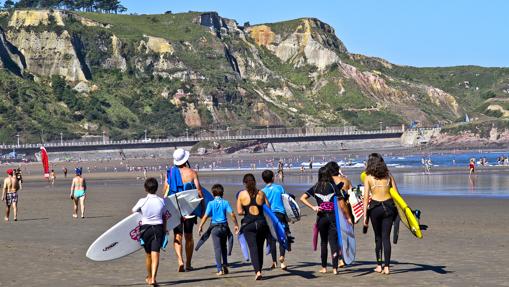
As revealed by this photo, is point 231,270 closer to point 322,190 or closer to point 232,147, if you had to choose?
point 322,190

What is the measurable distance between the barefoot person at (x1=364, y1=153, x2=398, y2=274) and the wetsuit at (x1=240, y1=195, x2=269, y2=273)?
A: 1.63 metres

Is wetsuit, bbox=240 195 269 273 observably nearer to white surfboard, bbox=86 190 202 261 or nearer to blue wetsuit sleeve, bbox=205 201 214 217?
blue wetsuit sleeve, bbox=205 201 214 217

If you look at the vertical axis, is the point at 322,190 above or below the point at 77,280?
above

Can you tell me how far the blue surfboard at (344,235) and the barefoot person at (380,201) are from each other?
1.40 ft

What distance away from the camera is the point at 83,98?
199 m

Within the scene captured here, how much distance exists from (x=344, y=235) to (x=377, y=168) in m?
1.22

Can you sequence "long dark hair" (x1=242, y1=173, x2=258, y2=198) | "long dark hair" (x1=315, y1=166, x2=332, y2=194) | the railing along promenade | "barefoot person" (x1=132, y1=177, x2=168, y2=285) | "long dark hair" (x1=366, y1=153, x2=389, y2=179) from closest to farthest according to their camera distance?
"barefoot person" (x1=132, y1=177, x2=168, y2=285) → "long dark hair" (x1=242, y1=173, x2=258, y2=198) → "long dark hair" (x1=366, y1=153, x2=389, y2=179) → "long dark hair" (x1=315, y1=166, x2=332, y2=194) → the railing along promenade

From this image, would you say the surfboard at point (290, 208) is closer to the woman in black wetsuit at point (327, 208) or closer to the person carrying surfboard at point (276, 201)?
the person carrying surfboard at point (276, 201)

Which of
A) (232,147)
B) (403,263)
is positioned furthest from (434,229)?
(232,147)

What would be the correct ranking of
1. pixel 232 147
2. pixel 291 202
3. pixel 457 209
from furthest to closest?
pixel 232 147 < pixel 457 209 < pixel 291 202

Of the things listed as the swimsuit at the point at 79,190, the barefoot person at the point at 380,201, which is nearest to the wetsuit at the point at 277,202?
the barefoot person at the point at 380,201

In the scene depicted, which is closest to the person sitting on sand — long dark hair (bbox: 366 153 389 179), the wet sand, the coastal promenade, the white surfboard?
the wet sand

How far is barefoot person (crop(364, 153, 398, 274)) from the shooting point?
1585cm

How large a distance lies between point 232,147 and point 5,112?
1626 inches
